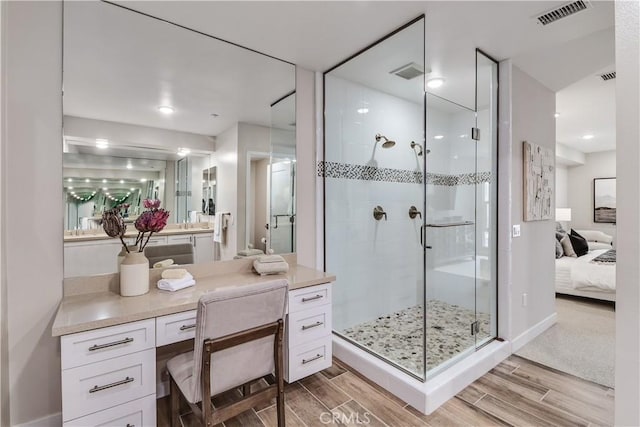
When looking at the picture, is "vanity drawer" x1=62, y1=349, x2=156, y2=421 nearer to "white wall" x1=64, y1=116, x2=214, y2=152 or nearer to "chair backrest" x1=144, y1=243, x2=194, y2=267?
"chair backrest" x1=144, y1=243, x2=194, y2=267

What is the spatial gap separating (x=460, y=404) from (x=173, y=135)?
8.91 feet

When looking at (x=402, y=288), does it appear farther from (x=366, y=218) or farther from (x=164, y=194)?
(x=164, y=194)

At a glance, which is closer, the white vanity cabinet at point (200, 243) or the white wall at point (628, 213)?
the white wall at point (628, 213)

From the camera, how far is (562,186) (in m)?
7.24

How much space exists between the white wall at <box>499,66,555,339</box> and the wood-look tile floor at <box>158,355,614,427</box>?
0.58 m

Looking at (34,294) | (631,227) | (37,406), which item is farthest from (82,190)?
(631,227)

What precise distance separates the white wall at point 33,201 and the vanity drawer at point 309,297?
1347mm

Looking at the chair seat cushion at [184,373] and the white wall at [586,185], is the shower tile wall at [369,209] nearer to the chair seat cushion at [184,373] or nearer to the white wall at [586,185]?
the chair seat cushion at [184,373]

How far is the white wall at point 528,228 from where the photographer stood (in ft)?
8.67

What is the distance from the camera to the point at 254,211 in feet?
8.13

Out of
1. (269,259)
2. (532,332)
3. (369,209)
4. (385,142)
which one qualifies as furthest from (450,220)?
(269,259)

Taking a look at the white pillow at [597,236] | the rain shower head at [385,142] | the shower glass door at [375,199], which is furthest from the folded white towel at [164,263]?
the white pillow at [597,236]

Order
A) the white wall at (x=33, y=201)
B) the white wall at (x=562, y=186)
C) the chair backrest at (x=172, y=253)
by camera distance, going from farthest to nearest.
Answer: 1. the white wall at (x=562, y=186)
2. the chair backrest at (x=172, y=253)
3. the white wall at (x=33, y=201)

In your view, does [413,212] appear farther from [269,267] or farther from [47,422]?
[47,422]
